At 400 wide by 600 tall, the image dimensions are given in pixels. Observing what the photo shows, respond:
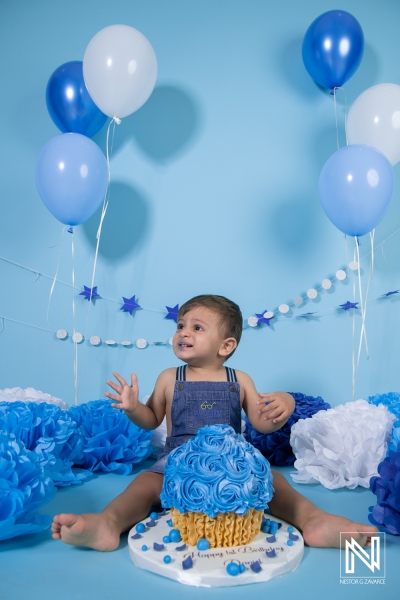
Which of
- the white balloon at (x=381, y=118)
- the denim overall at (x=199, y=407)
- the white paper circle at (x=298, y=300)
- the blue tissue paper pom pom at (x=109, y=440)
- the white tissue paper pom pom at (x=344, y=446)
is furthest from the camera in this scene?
the white paper circle at (x=298, y=300)

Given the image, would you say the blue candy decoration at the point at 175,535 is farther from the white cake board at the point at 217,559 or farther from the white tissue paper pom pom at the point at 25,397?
the white tissue paper pom pom at the point at 25,397

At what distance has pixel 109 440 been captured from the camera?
2.05m

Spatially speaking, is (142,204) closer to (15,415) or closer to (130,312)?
(130,312)

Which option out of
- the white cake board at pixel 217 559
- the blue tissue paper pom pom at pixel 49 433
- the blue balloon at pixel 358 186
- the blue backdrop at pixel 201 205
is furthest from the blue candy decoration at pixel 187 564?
the blue backdrop at pixel 201 205

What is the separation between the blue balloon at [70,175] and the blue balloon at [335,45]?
3.67ft

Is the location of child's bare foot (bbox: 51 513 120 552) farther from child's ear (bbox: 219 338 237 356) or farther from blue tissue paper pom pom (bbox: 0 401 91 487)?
child's ear (bbox: 219 338 237 356)

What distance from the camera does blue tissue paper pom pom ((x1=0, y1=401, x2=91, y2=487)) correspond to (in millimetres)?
1774

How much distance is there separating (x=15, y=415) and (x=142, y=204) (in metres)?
1.40

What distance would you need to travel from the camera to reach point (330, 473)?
1892 mm

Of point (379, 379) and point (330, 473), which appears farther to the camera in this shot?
point (379, 379)

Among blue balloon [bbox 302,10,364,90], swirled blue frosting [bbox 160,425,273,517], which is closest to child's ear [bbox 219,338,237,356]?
swirled blue frosting [bbox 160,425,273,517]

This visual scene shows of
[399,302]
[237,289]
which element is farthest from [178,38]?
[399,302]

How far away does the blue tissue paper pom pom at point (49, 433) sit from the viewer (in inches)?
69.9

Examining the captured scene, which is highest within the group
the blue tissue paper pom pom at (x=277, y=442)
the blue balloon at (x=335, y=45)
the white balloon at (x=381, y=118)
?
the blue balloon at (x=335, y=45)
